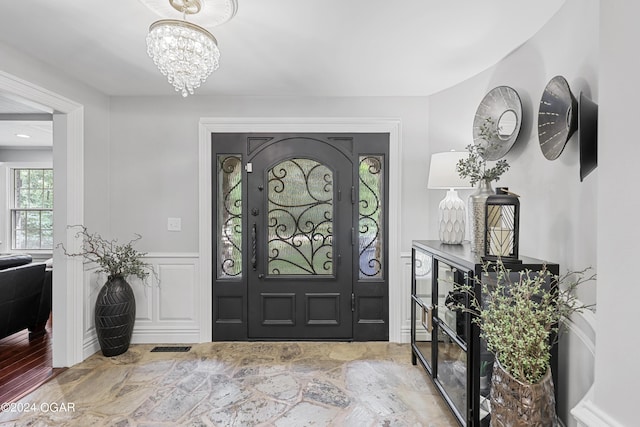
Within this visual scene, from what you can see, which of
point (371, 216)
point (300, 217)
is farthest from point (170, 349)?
point (371, 216)

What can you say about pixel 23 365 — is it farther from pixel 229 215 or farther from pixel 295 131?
pixel 295 131

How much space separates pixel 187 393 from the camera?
2160 mm

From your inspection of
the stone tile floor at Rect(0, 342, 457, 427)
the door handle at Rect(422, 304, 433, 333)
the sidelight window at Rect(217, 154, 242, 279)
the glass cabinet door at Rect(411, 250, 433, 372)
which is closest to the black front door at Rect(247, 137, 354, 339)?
the sidelight window at Rect(217, 154, 242, 279)

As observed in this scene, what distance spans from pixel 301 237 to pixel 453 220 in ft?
4.71

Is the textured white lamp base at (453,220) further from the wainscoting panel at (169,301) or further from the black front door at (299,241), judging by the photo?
the wainscoting panel at (169,301)

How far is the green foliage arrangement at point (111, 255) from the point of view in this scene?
8.68ft

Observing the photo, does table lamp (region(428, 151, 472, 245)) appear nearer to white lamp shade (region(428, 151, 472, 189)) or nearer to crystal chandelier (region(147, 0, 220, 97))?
white lamp shade (region(428, 151, 472, 189))

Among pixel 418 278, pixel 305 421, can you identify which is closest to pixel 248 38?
pixel 418 278

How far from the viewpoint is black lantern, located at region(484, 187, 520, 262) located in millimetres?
1564

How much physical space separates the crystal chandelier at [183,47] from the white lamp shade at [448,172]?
1.68 metres

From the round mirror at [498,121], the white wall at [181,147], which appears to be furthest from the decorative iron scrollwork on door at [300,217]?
the round mirror at [498,121]

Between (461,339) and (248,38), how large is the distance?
230 centimetres

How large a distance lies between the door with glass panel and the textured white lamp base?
2.70ft

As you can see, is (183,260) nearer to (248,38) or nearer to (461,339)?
→ (248,38)
